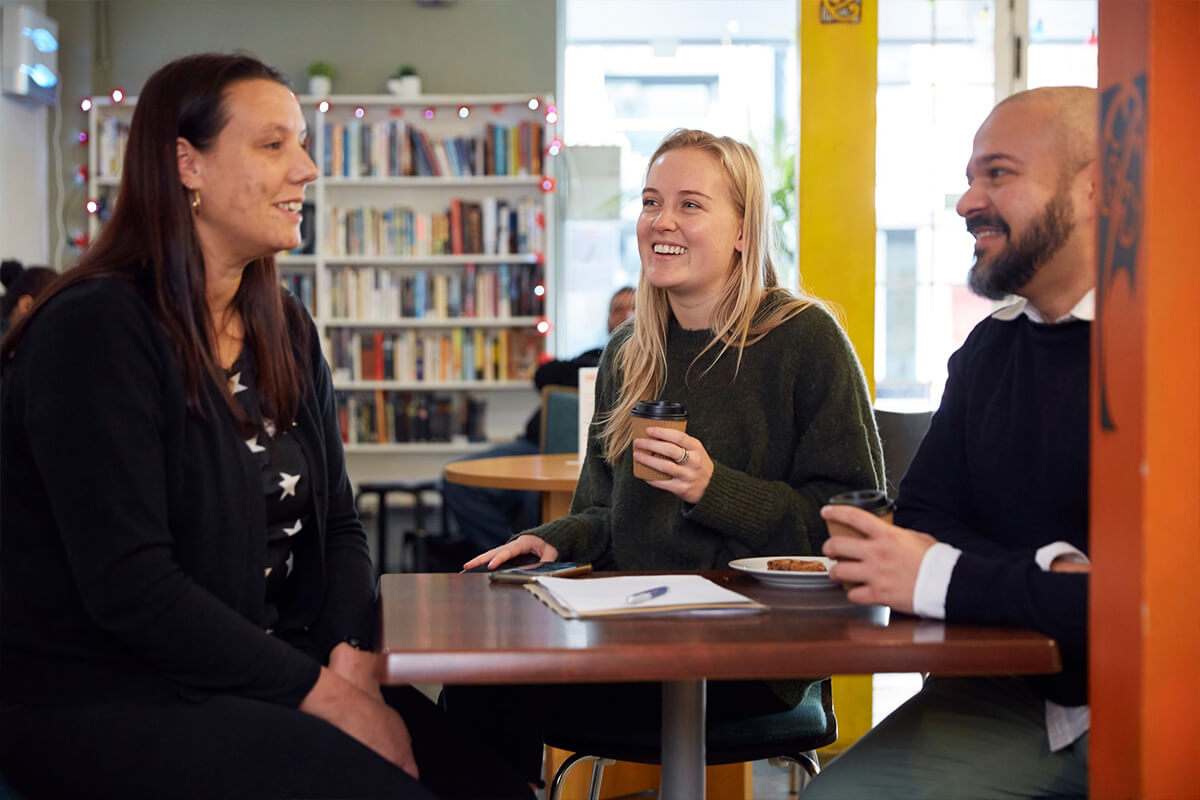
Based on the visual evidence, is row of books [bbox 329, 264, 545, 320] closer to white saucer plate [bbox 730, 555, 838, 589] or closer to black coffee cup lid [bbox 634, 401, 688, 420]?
black coffee cup lid [bbox 634, 401, 688, 420]

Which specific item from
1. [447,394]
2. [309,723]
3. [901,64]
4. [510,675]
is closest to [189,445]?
[309,723]

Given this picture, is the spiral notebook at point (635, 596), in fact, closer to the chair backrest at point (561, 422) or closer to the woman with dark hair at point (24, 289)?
the chair backrest at point (561, 422)

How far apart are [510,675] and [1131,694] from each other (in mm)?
559

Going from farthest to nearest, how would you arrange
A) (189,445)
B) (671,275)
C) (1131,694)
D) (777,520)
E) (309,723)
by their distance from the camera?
1. (671,275)
2. (777,520)
3. (189,445)
4. (309,723)
5. (1131,694)

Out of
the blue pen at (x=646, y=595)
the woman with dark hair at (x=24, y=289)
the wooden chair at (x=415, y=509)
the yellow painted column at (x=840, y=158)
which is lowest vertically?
the wooden chair at (x=415, y=509)

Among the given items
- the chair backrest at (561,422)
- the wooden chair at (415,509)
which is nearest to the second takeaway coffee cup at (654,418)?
the chair backrest at (561,422)

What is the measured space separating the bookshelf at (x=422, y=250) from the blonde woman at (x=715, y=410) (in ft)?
14.9

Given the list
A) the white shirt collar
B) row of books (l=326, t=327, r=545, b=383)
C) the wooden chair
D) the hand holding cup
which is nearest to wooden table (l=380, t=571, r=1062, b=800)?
the hand holding cup

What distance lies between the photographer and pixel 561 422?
14.2 feet

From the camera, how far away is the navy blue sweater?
49.2 inches

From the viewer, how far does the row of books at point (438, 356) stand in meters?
6.71

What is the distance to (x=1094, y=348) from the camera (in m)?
1.14

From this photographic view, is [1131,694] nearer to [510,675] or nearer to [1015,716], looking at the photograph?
[1015,716]

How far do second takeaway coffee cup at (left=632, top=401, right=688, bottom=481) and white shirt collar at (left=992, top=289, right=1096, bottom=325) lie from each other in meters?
0.46
